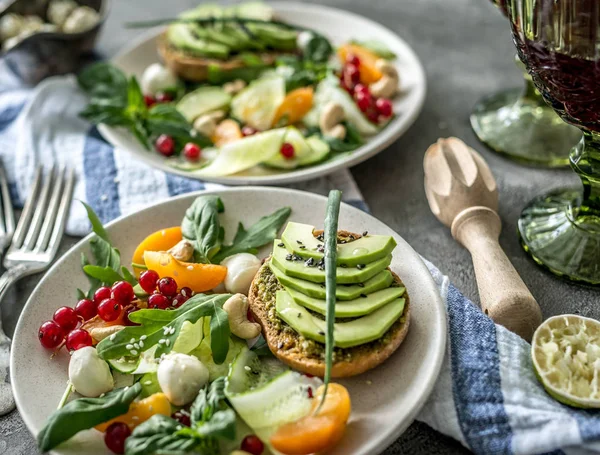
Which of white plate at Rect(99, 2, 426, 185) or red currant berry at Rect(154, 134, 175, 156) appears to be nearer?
white plate at Rect(99, 2, 426, 185)

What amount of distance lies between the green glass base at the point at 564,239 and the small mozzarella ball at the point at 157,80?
5.72ft

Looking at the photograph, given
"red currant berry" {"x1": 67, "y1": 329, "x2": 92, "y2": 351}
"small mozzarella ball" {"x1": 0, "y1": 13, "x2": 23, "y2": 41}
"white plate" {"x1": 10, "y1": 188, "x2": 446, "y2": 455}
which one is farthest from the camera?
"small mozzarella ball" {"x1": 0, "y1": 13, "x2": 23, "y2": 41}

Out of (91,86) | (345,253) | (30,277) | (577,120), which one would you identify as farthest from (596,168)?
(91,86)

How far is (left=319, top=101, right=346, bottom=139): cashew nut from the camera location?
9.12ft

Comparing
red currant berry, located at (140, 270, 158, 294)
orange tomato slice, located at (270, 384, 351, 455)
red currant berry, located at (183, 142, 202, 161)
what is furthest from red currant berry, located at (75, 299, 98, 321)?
red currant berry, located at (183, 142, 202, 161)

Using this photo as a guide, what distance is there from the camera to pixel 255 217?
226cm

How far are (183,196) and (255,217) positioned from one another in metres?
0.25

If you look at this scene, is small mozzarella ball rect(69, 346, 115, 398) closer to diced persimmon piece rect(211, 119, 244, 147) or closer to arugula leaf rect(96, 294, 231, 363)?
arugula leaf rect(96, 294, 231, 363)

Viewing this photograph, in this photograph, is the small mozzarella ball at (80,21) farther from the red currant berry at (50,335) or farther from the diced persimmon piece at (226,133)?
the red currant berry at (50,335)

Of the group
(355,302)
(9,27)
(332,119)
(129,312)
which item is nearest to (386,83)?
(332,119)

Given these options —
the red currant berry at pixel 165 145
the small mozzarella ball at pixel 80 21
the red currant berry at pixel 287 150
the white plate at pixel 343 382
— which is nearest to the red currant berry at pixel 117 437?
the white plate at pixel 343 382

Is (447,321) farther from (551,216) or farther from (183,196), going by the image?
(183,196)

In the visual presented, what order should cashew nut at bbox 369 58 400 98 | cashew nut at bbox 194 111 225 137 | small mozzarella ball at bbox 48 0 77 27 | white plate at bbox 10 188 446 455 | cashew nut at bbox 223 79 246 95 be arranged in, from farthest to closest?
small mozzarella ball at bbox 48 0 77 27 < cashew nut at bbox 223 79 246 95 < cashew nut at bbox 369 58 400 98 < cashew nut at bbox 194 111 225 137 < white plate at bbox 10 188 446 455

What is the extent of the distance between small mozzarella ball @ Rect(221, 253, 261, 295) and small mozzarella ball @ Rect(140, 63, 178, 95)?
1470 millimetres
